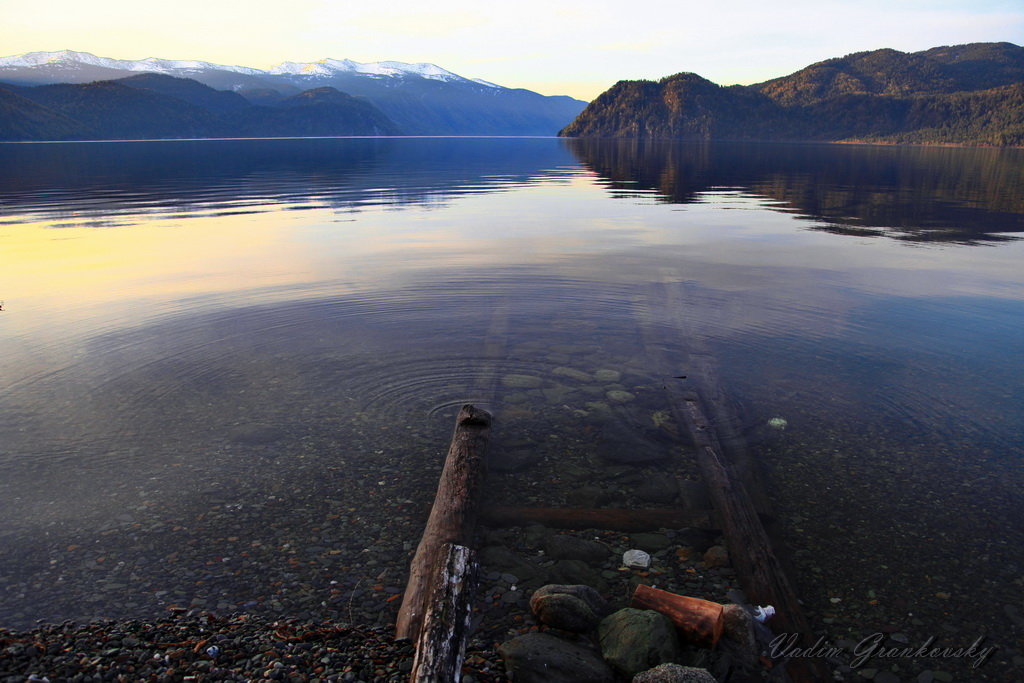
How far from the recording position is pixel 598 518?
9.38 metres

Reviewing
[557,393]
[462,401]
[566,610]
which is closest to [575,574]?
[566,610]

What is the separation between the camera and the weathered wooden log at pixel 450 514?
7.12 metres

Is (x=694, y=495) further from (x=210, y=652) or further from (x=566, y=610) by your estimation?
(x=210, y=652)

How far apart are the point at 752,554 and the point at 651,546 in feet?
4.46

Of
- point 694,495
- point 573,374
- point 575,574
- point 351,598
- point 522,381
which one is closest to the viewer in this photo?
point 351,598

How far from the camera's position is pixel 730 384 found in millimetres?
14094

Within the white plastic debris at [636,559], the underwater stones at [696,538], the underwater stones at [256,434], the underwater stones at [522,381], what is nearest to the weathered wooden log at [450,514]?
the white plastic debris at [636,559]

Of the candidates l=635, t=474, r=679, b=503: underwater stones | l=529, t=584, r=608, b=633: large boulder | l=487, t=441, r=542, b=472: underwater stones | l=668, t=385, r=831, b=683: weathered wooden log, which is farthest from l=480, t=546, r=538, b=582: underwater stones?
l=668, t=385, r=831, b=683: weathered wooden log

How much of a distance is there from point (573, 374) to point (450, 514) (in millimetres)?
6728

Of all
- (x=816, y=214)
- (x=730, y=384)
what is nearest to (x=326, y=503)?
(x=730, y=384)

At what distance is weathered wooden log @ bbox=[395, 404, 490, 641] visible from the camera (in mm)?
7117

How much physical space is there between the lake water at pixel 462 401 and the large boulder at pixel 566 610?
74.7 inches

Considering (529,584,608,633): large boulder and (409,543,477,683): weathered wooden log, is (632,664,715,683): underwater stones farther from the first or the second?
(409,543,477,683): weathered wooden log

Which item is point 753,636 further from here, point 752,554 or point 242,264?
point 242,264
